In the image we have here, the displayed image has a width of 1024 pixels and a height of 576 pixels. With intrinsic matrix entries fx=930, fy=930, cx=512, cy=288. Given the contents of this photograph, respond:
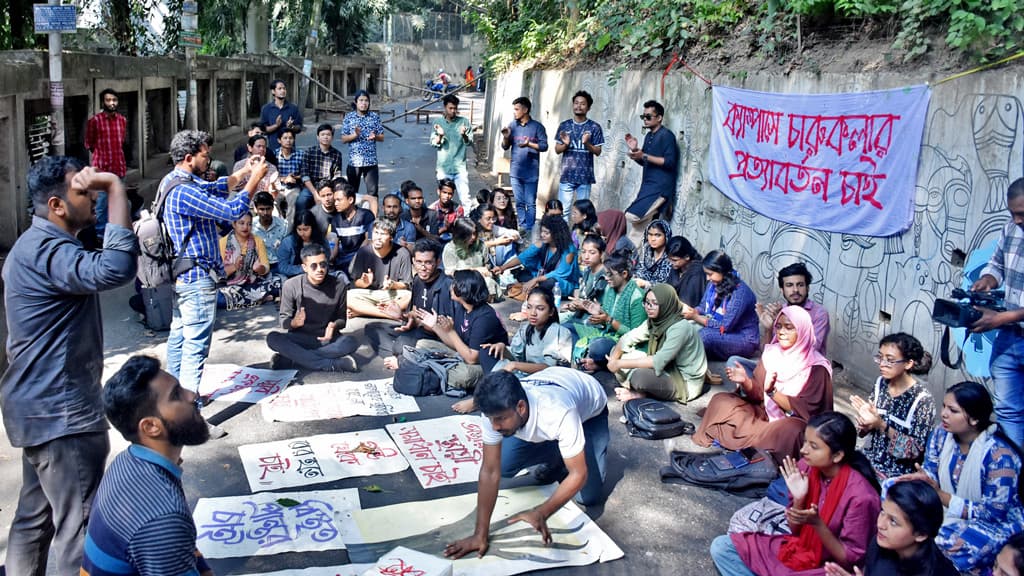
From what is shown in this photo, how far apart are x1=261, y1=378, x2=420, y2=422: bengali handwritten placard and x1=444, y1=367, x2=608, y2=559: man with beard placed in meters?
1.73

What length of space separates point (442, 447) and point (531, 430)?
1.53 meters

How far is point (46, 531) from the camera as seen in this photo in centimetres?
378

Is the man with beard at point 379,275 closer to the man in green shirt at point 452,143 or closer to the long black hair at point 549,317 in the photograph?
the long black hair at point 549,317

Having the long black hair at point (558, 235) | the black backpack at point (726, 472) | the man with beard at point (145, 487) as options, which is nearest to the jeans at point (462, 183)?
the long black hair at point (558, 235)

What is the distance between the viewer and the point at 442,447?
5871 mm

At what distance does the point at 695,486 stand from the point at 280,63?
23758 mm

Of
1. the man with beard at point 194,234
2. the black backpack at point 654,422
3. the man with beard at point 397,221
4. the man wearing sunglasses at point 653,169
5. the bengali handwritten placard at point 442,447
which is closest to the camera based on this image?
the bengali handwritten placard at point 442,447

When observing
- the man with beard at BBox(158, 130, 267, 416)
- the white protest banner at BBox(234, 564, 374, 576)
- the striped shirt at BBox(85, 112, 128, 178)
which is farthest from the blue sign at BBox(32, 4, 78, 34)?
the white protest banner at BBox(234, 564, 374, 576)

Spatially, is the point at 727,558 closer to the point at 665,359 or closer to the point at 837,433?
the point at 837,433

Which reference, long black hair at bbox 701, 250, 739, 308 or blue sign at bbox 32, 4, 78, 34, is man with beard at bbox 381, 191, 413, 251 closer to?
long black hair at bbox 701, 250, 739, 308

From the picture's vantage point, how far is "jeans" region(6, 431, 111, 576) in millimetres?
3629

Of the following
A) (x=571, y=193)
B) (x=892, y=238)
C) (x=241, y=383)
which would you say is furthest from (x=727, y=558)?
(x=571, y=193)

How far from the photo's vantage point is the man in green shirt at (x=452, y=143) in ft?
39.2

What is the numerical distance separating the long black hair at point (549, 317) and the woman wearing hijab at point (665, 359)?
0.56 metres
